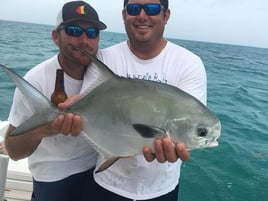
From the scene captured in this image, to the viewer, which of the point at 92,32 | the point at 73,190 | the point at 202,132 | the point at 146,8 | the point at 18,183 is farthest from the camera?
the point at 18,183

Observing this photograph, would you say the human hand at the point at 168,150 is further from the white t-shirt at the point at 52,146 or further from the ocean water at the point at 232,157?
the ocean water at the point at 232,157

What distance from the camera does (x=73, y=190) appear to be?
99.6 inches

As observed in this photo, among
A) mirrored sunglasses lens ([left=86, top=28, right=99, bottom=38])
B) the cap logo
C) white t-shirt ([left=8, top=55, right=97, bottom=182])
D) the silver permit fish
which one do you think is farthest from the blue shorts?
the cap logo

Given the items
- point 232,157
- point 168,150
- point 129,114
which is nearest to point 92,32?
point 129,114

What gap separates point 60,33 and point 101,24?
0.27 meters

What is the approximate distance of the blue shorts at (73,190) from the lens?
239 cm

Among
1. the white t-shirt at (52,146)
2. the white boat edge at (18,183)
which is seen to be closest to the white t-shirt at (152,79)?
the white t-shirt at (52,146)

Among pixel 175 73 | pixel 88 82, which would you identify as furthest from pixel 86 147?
pixel 175 73

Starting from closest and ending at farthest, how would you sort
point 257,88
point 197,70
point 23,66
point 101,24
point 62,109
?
1. point 62,109
2. point 197,70
3. point 101,24
4. point 23,66
5. point 257,88

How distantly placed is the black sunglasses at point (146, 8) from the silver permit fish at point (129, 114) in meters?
0.49

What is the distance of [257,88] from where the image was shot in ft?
63.1

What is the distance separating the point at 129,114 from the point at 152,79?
0.40 m

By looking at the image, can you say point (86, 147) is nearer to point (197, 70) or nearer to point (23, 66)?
point (197, 70)

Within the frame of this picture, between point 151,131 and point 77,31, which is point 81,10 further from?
point 151,131
